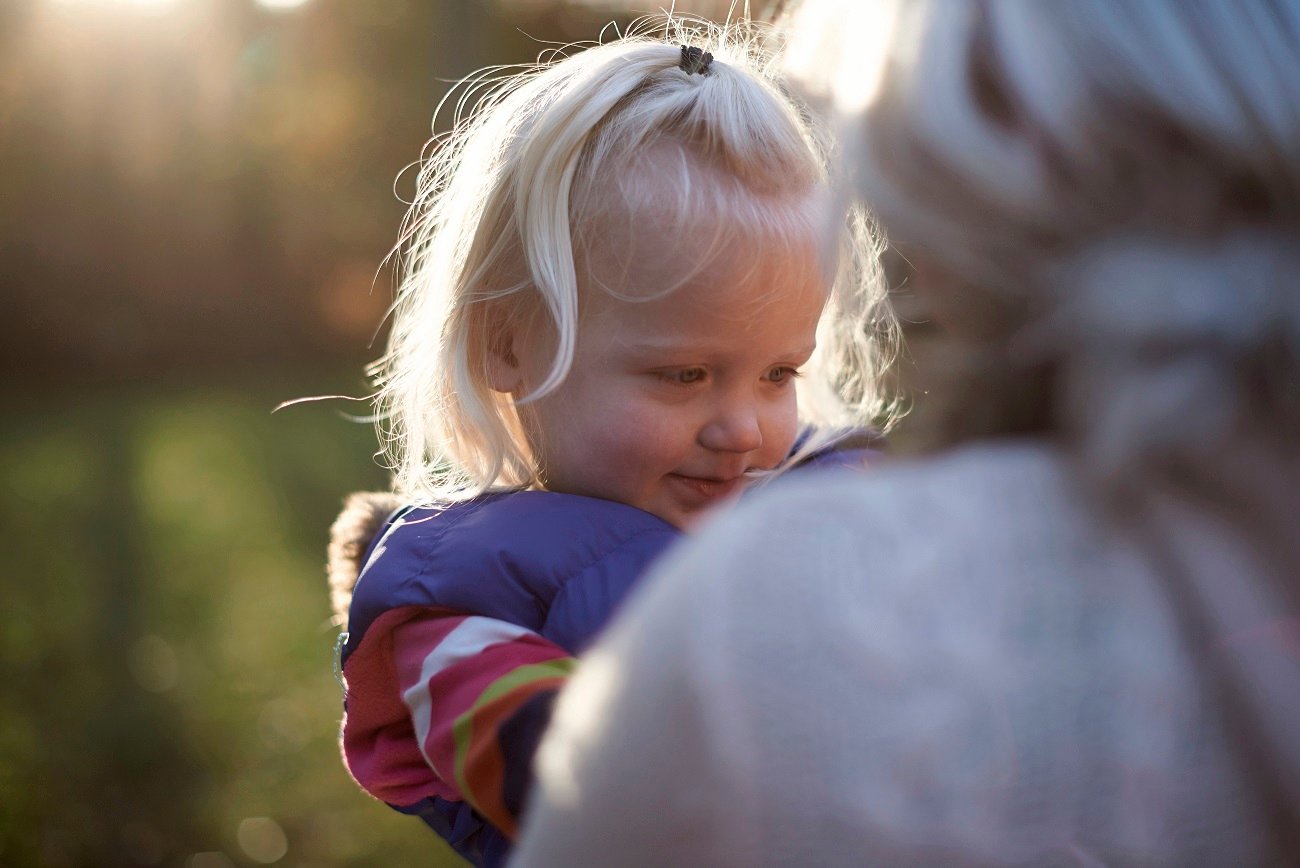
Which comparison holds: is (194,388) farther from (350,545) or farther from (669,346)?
(669,346)

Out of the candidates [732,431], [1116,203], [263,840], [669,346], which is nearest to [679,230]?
[669,346]

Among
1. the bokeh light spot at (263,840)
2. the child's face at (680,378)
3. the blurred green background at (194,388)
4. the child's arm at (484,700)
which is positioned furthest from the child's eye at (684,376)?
the bokeh light spot at (263,840)

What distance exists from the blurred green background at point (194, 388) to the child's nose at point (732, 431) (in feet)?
4.97

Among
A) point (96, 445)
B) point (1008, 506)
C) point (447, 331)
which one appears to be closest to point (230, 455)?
point (96, 445)

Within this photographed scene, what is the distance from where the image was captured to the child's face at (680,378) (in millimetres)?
1816

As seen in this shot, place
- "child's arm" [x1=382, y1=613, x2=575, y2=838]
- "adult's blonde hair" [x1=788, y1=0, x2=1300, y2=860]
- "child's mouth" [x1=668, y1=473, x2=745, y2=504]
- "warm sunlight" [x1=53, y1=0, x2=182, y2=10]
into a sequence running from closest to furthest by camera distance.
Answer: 1. "adult's blonde hair" [x1=788, y1=0, x2=1300, y2=860]
2. "child's arm" [x1=382, y1=613, x2=575, y2=838]
3. "child's mouth" [x1=668, y1=473, x2=745, y2=504]
4. "warm sunlight" [x1=53, y1=0, x2=182, y2=10]

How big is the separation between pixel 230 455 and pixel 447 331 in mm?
6816

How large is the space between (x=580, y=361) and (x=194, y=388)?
9949 millimetres

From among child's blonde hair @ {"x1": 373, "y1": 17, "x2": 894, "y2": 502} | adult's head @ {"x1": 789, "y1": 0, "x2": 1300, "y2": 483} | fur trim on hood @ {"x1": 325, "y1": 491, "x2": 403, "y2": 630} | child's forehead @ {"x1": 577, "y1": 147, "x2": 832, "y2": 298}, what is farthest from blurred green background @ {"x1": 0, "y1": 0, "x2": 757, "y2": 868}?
adult's head @ {"x1": 789, "y1": 0, "x2": 1300, "y2": 483}

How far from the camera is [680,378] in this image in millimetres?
1858

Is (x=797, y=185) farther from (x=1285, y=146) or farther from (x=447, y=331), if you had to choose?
(x=1285, y=146)

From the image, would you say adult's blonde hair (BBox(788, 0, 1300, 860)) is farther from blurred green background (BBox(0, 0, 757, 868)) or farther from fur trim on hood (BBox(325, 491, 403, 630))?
blurred green background (BBox(0, 0, 757, 868))

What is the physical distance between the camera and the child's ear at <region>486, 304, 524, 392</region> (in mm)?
1981

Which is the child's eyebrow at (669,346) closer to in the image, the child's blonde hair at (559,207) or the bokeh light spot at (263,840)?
the child's blonde hair at (559,207)
